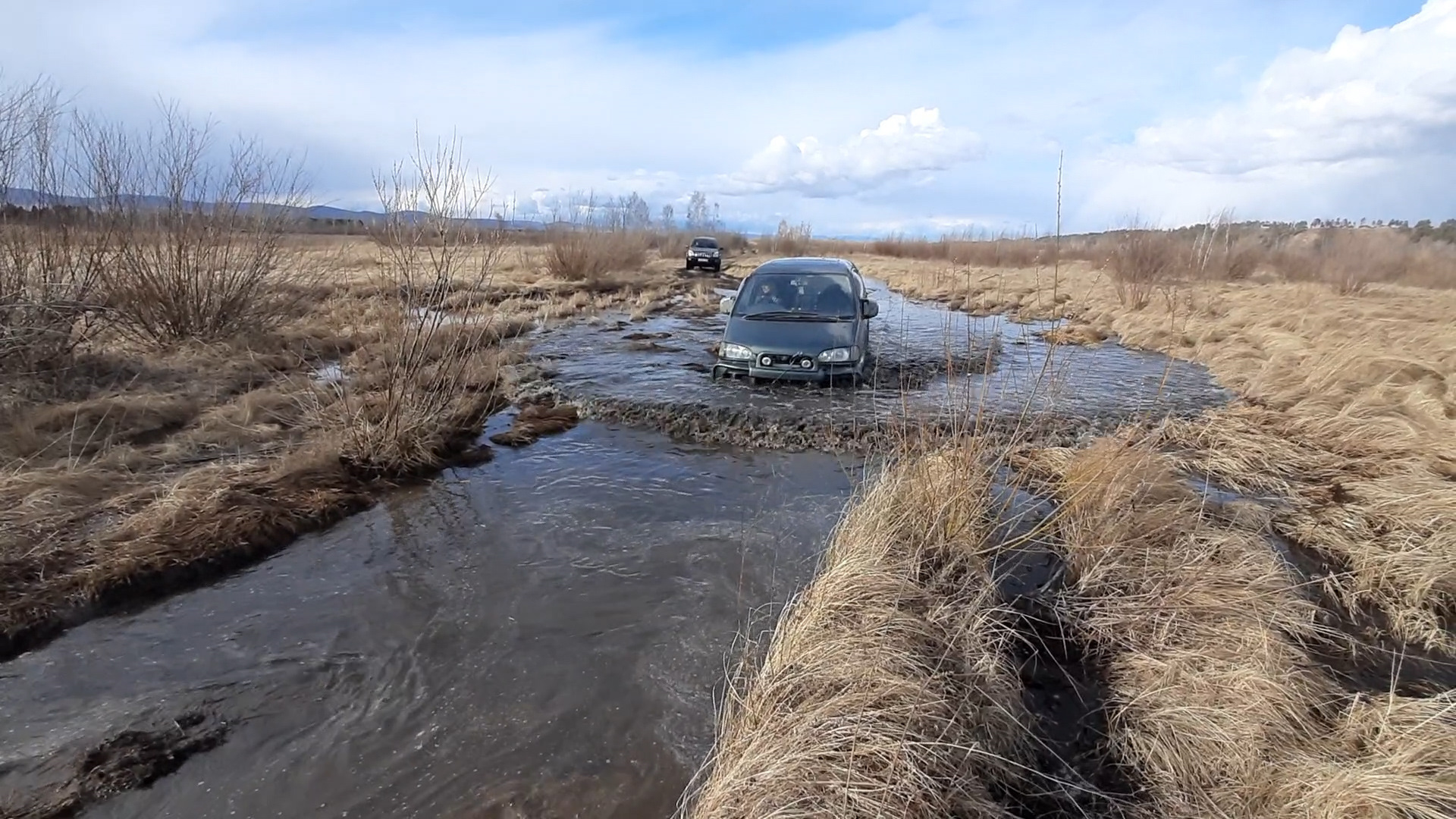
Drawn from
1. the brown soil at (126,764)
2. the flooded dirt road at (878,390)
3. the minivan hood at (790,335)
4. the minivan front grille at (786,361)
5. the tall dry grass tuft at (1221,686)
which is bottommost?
the brown soil at (126,764)

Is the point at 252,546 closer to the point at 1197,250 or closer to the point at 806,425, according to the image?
the point at 806,425

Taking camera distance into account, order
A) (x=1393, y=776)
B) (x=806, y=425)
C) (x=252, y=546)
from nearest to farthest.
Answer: (x=1393, y=776) < (x=252, y=546) < (x=806, y=425)

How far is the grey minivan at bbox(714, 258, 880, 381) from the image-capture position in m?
9.13

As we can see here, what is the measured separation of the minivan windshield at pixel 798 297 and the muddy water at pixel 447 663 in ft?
12.5

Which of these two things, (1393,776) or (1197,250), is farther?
(1197,250)

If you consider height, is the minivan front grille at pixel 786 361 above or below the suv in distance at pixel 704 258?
below

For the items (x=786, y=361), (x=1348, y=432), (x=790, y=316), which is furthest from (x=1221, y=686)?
(x=790, y=316)

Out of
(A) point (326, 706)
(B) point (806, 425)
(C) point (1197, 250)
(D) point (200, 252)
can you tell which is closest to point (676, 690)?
(A) point (326, 706)

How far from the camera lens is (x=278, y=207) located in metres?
11.7

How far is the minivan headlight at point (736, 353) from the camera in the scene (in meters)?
9.25

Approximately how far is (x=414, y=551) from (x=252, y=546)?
1.24m

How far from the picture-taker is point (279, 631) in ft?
14.6

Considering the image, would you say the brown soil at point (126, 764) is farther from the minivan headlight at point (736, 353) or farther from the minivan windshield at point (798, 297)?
the minivan windshield at point (798, 297)

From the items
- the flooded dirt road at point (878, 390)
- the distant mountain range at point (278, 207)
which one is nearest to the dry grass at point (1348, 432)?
the flooded dirt road at point (878, 390)
